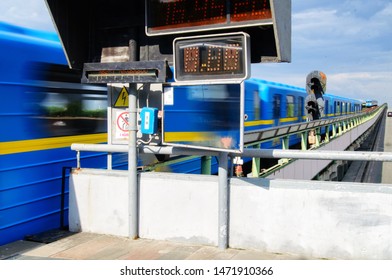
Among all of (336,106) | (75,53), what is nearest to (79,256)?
(75,53)

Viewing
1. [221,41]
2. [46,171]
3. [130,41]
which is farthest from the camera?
[46,171]

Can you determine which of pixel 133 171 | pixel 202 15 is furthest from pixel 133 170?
pixel 202 15

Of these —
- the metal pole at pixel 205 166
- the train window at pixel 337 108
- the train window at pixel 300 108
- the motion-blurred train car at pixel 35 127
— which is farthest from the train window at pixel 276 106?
the train window at pixel 337 108

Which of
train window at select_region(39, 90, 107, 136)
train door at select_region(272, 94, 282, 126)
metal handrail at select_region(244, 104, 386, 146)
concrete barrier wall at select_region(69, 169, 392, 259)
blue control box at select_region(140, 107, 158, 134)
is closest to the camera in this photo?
concrete barrier wall at select_region(69, 169, 392, 259)

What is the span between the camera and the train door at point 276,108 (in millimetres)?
16500

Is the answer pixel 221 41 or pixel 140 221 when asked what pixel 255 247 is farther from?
pixel 221 41

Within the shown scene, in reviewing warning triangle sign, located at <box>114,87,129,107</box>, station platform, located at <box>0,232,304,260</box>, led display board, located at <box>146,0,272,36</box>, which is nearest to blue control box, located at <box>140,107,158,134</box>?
warning triangle sign, located at <box>114,87,129,107</box>

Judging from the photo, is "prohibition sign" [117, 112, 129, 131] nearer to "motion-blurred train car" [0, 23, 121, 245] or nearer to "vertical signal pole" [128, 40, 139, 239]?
"vertical signal pole" [128, 40, 139, 239]

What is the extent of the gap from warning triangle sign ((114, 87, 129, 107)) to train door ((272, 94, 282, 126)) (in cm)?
1118

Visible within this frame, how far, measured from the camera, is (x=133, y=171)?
5.26 metres

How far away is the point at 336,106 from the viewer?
3312 centimetres

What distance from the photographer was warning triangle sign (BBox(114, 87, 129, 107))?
5.92 metres

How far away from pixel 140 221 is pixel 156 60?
81.1 inches

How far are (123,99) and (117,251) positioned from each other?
7.10 ft
